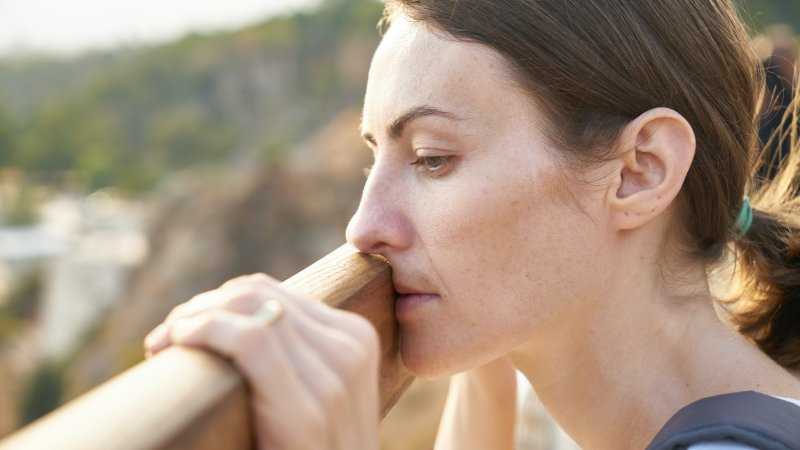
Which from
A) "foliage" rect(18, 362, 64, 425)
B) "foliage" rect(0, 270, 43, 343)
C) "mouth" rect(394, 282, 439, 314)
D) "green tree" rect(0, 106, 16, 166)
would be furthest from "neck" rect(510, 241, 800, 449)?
"green tree" rect(0, 106, 16, 166)

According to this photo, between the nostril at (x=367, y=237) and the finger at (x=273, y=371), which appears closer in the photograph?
the finger at (x=273, y=371)

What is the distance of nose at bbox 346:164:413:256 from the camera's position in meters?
1.18

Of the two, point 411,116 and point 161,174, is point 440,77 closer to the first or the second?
point 411,116

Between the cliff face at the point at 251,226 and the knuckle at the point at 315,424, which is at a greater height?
the knuckle at the point at 315,424

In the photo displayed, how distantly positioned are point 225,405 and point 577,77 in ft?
2.64

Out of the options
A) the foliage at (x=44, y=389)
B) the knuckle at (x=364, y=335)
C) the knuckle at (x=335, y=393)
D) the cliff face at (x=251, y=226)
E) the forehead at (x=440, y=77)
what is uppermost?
the forehead at (x=440, y=77)

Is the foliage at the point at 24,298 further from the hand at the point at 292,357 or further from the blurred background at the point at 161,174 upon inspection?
the hand at the point at 292,357

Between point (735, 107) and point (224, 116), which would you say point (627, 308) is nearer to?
point (735, 107)

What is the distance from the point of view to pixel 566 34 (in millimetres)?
1217

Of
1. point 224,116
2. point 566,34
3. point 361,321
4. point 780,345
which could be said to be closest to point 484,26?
point 566,34

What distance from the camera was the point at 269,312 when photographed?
707mm

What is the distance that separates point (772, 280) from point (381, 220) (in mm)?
787

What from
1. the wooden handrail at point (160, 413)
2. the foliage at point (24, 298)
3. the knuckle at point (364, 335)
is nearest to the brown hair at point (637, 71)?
the knuckle at point (364, 335)

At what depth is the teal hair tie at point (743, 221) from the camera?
146 cm
